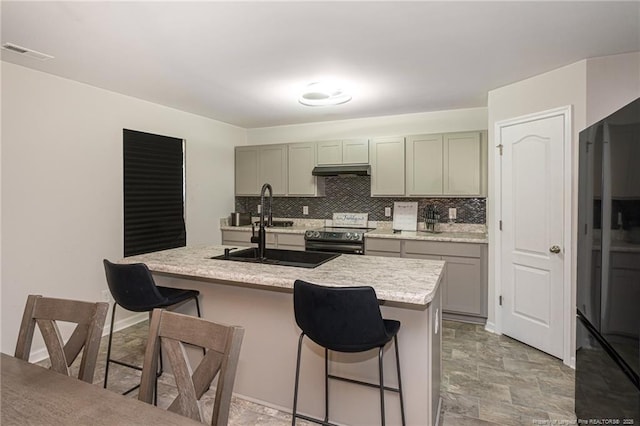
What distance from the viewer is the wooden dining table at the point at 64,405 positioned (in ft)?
3.05

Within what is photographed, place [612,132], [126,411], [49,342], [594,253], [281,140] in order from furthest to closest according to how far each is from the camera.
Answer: [281,140] → [594,253] → [612,132] → [49,342] → [126,411]

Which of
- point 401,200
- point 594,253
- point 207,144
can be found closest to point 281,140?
point 207,144

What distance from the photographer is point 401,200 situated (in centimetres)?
462

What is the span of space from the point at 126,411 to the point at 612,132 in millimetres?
2081

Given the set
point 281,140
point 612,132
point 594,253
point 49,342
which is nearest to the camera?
point 49,342

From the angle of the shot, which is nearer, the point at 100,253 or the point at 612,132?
the point at 612,132

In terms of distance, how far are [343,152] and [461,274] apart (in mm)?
2078

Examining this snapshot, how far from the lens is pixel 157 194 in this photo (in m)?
4.00

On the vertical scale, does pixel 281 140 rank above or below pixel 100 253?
above

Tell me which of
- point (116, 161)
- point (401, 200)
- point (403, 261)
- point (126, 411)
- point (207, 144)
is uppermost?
point (207, 144)

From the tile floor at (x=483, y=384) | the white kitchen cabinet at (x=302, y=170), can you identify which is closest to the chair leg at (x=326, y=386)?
the tile floor at (x=483, y=384)

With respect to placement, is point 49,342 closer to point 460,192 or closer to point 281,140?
point 460,192

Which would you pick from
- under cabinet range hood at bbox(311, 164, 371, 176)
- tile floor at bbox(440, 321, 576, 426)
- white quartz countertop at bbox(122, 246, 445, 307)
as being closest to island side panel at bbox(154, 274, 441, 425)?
white quartz countertop at bbox(122, 246, 445, 307)

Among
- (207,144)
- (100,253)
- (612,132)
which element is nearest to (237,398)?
(100,253)
